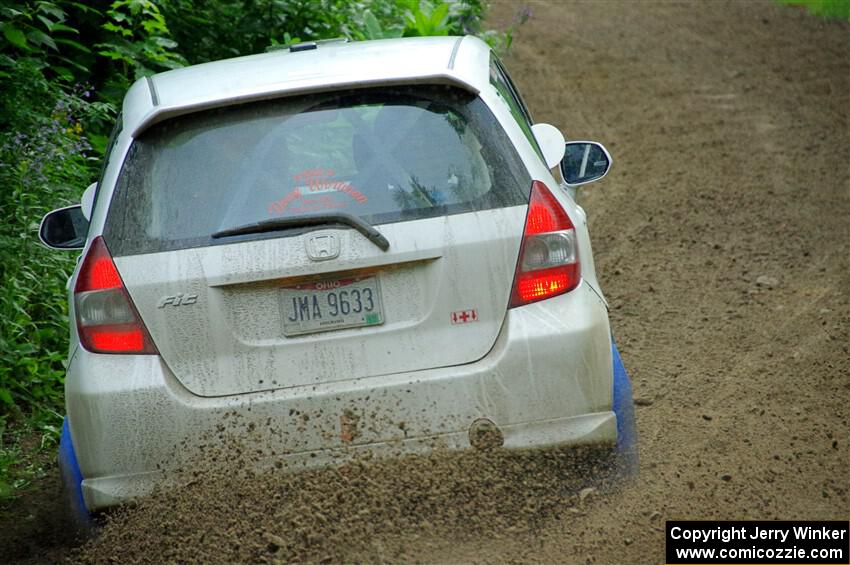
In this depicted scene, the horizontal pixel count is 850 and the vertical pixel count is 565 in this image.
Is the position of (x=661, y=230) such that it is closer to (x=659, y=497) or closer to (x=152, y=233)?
(x=659, y=497)

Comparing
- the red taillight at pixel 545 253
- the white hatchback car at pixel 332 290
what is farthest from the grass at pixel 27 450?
the red taillight at pixel 545 253

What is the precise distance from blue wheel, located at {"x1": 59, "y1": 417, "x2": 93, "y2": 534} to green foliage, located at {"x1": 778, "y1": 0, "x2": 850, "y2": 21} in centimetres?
1894

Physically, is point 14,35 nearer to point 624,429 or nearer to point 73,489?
point 73,489

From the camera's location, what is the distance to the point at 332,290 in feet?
12.8

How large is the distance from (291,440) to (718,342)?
346 cm

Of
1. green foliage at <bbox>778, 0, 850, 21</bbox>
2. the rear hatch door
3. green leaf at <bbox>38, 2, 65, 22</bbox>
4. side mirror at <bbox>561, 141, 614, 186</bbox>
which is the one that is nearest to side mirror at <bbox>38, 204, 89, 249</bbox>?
the rear hatch door

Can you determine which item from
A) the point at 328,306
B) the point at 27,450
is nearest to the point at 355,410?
the point at 328,306

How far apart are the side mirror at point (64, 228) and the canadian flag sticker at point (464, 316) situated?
1.97 meters

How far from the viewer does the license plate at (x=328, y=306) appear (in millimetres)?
3922

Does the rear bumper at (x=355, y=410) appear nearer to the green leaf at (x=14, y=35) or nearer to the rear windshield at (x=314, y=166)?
the rear windshield at (x=314, y=166)

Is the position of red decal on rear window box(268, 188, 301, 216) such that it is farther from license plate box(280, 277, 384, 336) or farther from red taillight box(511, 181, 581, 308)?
red taillight box(511, 181, 581, 308)

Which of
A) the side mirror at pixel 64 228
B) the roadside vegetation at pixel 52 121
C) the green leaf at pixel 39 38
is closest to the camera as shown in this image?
the side mirror at pixel 64 228

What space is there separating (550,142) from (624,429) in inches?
61.7

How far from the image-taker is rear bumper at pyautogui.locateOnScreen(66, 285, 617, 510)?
3.89m
